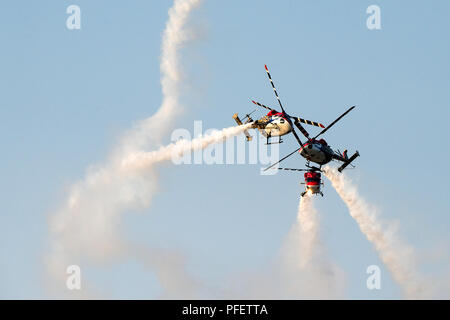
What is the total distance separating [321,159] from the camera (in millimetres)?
192750

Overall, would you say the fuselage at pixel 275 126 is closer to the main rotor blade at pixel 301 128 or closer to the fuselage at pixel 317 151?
the main rotor blade at pixel 301 128

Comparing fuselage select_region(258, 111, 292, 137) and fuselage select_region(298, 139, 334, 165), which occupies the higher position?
fuselage select_region(258, 111, 292, 137)

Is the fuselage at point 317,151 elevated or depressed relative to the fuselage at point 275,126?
depressed

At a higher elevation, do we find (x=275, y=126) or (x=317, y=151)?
(x=275, y=126)

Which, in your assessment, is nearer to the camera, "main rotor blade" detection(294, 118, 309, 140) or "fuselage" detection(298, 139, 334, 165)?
"fuselage" detection(298, 139, 334, 165)

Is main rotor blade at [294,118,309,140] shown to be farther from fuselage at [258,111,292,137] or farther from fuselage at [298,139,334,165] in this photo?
fuselage at [298,139,334,165]

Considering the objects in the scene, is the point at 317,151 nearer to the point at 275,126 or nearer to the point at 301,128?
the point at 301,128

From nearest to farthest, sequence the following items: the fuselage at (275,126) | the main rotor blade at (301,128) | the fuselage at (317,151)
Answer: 1. the fuselage at (317,151)
2. the main rotor blade at (301,128)
3. the fuselage at (275,126)

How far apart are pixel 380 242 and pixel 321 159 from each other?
42.1 ft

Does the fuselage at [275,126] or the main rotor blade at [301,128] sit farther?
the fuselage at [275,126]

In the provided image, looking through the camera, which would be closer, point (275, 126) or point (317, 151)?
point (317, 151)

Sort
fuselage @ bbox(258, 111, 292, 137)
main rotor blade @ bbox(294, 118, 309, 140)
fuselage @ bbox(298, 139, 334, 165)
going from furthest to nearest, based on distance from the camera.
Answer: fuselage @ bbox(258, 111, 292, 137)
main rotor blade @ bbox(294, 118, 309, 140)
fuselage @ bbox(298, 139, 334, 165)
